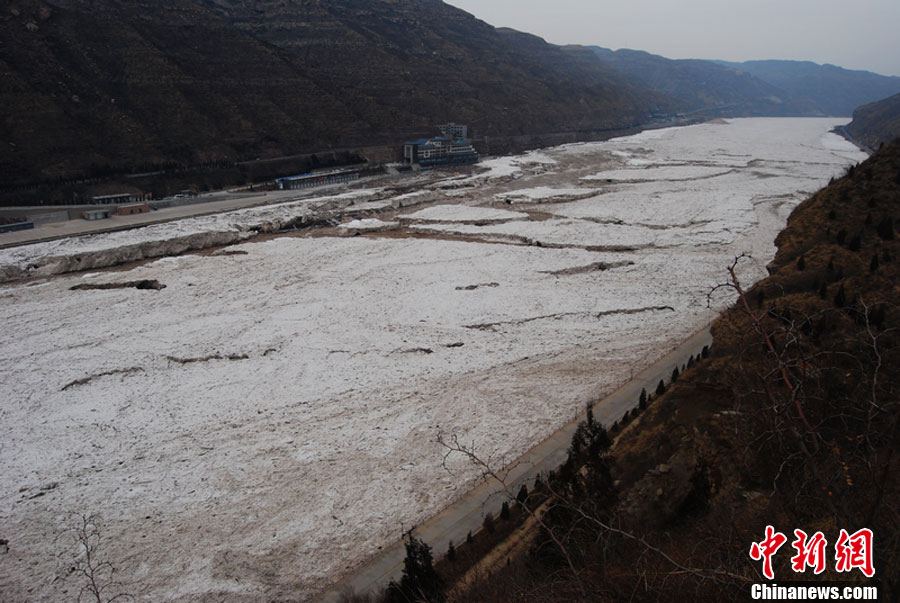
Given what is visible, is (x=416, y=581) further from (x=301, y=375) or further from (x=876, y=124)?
(x=876, y=124)

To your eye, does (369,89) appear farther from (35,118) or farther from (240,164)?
(35,118)

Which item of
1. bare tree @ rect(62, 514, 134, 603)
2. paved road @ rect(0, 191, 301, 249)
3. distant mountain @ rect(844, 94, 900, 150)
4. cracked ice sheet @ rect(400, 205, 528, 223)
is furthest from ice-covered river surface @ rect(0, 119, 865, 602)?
distant mountain @ rect(844, 94, 900, 150)

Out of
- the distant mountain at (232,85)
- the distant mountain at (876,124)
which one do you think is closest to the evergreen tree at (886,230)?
the distant mountain at (232,85)

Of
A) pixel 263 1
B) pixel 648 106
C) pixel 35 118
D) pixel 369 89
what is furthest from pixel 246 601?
pixel 648 106

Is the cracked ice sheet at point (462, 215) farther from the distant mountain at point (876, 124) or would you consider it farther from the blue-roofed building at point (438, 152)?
the distant mountain at point (876, 124)

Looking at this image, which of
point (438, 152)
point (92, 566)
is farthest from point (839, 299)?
point (438, 152)

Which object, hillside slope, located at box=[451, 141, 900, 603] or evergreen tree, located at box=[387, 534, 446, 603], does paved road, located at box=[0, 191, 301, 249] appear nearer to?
evergreen tree, located at box=[387, 534, 446, 603]
